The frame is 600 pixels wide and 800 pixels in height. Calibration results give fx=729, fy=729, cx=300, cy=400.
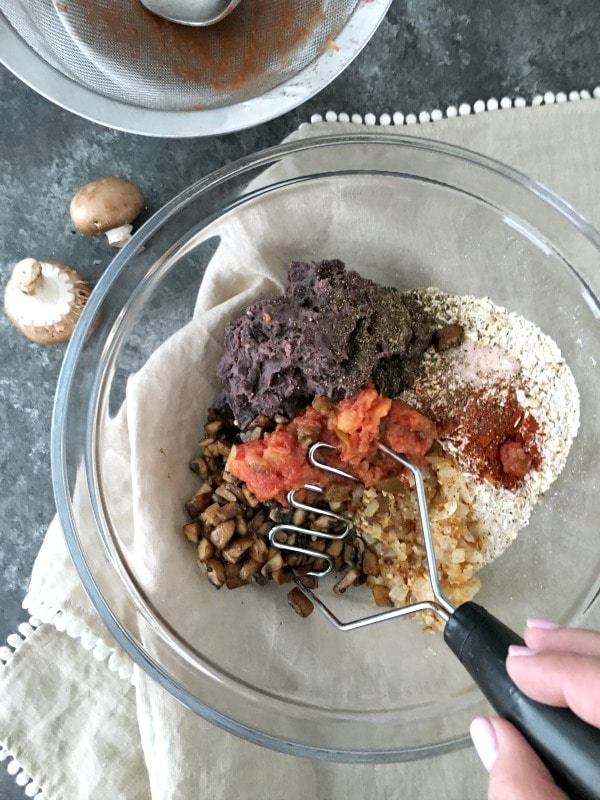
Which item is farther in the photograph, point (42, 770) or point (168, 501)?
point (42, 770)

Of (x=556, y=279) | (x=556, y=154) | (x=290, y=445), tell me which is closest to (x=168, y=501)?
(x=290, y=445)

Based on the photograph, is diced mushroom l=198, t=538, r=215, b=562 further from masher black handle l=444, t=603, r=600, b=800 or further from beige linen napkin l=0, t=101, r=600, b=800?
masher black handle l=444, t=603, r=600, b=800

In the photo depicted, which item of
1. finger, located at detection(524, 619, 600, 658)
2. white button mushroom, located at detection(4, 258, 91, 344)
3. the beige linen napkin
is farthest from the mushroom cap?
finger, located at detection(524, 619, 600, 658)

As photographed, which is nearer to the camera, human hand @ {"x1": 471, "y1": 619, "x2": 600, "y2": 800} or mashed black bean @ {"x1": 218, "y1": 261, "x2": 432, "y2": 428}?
human hand @ {"x1": 471, "y1": 619, "x2": 600, "y2": 800}

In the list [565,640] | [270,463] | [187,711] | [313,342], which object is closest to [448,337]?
[313,342]

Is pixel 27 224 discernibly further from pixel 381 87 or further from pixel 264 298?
pixel 381 87

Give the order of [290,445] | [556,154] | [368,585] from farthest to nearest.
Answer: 1. [556,154]
2. [368,585]
3. [290,445]
